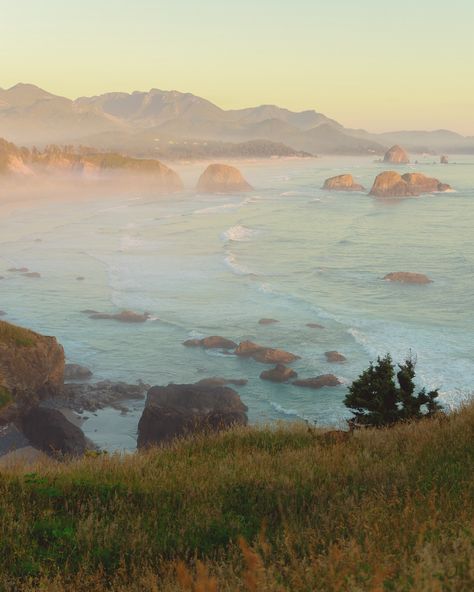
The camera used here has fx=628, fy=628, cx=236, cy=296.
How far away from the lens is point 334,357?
39.1 meters

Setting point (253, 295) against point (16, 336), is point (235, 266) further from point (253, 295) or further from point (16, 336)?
point (16, 336)

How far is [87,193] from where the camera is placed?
17938cm

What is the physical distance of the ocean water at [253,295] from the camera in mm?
37406

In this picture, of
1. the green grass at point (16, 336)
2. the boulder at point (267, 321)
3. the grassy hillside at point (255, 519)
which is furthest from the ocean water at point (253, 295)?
the grassy hillside at point (255, 519)

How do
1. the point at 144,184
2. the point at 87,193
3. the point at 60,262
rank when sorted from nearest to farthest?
the point at 60,262
the point at 87,193
the point at 144,184

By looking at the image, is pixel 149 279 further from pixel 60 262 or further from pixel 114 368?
pixel 114 368

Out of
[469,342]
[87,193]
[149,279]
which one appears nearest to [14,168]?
[87,193]

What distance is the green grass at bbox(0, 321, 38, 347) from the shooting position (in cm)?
3366

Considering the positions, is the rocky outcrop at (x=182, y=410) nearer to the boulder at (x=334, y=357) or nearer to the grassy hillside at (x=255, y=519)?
the boulder at (x=334, y=357)

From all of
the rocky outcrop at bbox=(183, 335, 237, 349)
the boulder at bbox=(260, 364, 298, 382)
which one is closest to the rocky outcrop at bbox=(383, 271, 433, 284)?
the rocky outcrop at bbox=(183, 335, 237, 349)

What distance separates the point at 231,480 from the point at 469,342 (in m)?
35.6

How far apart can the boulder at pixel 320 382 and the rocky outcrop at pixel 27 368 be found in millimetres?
13683

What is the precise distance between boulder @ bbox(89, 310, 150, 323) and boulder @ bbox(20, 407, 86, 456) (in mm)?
18224

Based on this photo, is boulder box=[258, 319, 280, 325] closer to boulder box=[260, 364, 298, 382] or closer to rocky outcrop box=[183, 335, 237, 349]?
rocky outcrop box=[183, 335, 237, 349]
